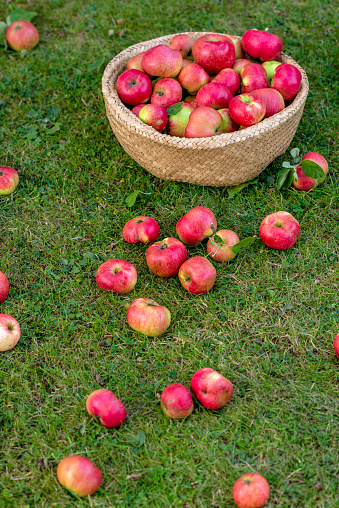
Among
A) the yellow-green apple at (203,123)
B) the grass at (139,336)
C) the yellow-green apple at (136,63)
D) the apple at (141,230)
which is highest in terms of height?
the yellow-green apple at (136,63)

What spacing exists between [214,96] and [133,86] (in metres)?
0.64

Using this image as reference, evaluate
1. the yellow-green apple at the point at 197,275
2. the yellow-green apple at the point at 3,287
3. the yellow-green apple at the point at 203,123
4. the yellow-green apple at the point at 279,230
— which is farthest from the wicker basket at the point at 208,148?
the yellow-green apple at the point at 3,287

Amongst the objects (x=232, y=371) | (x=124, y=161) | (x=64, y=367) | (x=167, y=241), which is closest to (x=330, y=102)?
(x=124, y=161)

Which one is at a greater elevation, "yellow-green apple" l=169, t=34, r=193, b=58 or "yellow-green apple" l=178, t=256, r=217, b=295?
"yellow-green apple" l=169, t=34, r=193, b=58

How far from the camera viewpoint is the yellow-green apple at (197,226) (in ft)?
10.4

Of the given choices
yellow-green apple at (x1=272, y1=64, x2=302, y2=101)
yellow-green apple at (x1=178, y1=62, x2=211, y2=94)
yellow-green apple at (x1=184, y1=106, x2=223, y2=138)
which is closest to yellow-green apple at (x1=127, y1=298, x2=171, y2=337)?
yellow-green apple at (x1=184, y1=106, x2=223, y2=138)

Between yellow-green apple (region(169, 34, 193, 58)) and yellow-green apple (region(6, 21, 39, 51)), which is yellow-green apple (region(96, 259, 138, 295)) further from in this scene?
yellow-green apple (region(6, 21, 39, 51))

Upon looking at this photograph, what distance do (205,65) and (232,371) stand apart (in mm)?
2362

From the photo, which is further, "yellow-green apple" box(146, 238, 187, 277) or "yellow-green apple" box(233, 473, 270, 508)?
"yellow-green apple" box(146, 238, 187, 277)

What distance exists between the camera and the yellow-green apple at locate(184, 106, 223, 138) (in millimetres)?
3291

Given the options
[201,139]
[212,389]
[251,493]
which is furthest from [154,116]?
[251,493]

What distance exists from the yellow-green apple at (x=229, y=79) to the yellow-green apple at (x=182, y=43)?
1.52ft

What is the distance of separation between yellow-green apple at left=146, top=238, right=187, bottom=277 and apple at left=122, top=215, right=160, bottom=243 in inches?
7.2

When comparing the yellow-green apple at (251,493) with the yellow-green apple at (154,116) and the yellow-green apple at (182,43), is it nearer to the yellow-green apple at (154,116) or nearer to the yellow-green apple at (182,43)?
the yellow-green apple at (154,116)
